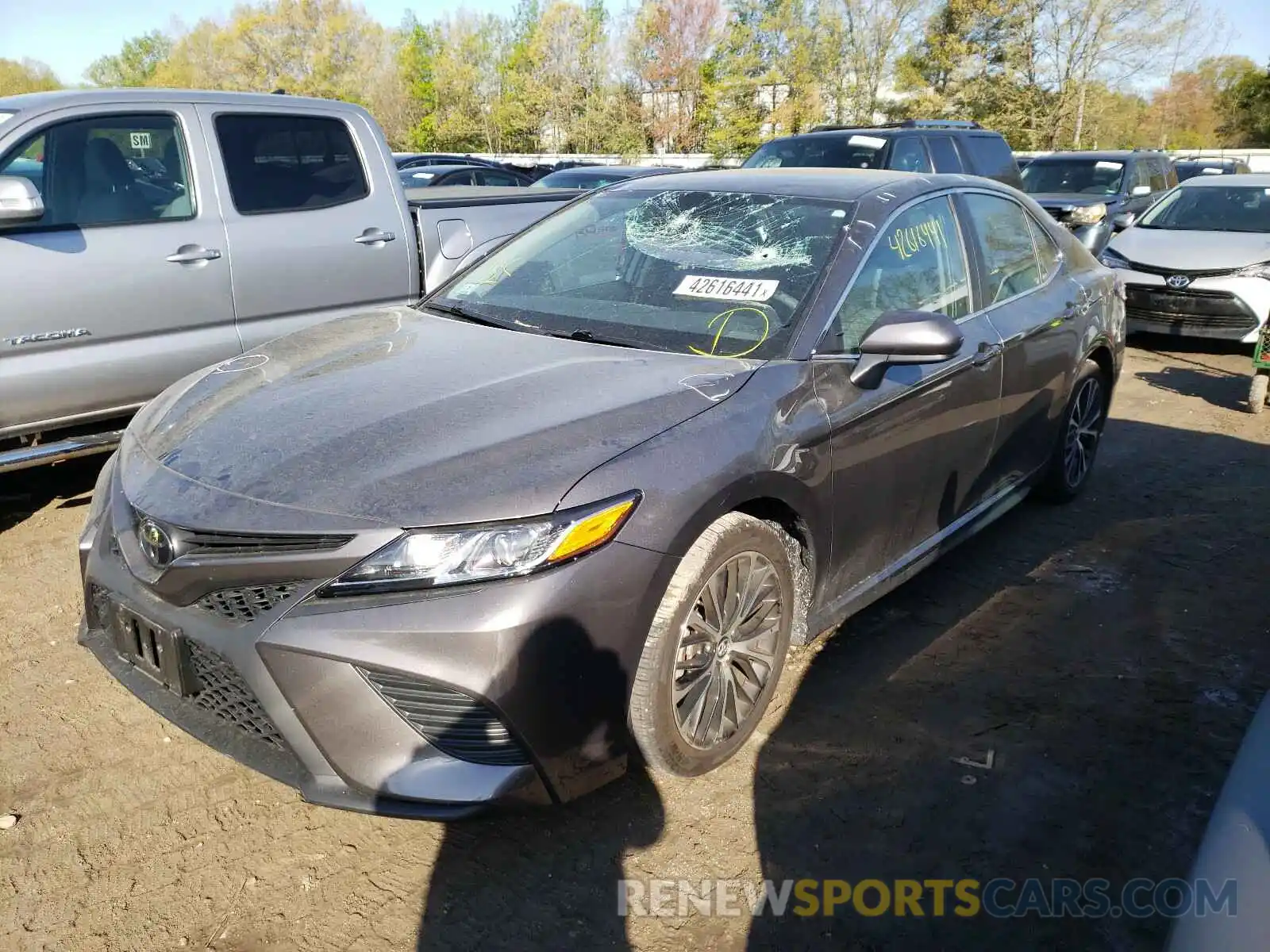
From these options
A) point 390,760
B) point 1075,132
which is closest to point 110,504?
point 390,760

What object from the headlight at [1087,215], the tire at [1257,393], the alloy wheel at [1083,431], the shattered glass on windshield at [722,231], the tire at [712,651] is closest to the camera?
the tire at [712,651]

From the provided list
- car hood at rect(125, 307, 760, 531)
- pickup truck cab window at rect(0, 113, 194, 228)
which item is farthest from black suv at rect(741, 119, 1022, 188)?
car hood at rect(125, 307, 760, 531)

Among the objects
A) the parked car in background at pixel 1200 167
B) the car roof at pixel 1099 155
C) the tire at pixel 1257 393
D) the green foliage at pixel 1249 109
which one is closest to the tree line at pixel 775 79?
the green foliage at pixel 1249 109

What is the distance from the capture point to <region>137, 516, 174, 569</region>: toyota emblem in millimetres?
2412

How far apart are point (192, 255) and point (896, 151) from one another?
6.67m

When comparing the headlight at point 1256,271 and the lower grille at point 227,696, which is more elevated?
the headlight at point 1256,271

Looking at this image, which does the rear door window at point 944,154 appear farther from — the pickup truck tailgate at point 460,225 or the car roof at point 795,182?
the car roof at point 795,182

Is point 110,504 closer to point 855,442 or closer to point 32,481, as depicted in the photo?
point 855,442

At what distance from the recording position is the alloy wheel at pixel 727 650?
264 cm

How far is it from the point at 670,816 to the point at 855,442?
125cm

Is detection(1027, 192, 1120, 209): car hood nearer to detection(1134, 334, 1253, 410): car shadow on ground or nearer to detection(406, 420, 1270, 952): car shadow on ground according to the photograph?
detection(1134, 334, 1253, 410): car shadow on ground

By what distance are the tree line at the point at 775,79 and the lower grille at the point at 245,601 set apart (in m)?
37.2

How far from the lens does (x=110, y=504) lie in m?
2.74

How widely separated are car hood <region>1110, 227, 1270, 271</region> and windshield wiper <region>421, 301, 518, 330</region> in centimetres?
757
